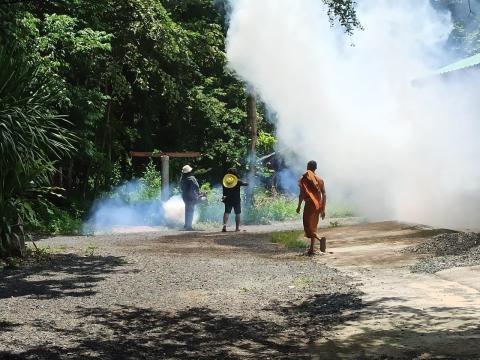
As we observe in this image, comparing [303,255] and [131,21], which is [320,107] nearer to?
[131,21]

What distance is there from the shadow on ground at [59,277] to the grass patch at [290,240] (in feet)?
11.9

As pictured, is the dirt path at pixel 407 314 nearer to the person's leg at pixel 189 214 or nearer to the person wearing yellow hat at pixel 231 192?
the person wearing yellow hat at pixel 231 192

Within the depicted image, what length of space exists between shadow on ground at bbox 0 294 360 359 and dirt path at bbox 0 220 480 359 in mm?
11

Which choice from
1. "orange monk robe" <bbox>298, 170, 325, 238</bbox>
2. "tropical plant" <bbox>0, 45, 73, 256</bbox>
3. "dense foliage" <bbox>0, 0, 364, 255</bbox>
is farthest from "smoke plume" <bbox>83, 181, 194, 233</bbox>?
"orange monk robe" <bbox>298, 170, 325, 238</bbox>

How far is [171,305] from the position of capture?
300 inches

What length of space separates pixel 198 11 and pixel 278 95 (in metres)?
4.53

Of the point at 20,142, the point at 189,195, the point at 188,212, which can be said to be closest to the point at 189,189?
the point at 189,195

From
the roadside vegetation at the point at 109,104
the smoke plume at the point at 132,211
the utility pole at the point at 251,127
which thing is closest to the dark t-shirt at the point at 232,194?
the smoke plume at the point at 132,211

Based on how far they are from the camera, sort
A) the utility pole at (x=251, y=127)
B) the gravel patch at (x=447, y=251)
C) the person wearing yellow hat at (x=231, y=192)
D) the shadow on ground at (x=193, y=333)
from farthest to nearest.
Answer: the utility pole at (x=251, y=127) < the person wearing yellow hat at (x=231, y=192) < the gravel patch at (x=447, y=251) < the shadow on ground at (x=193, y=333)

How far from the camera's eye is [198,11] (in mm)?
25422

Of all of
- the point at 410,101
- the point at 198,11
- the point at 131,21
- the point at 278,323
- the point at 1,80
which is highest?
the point at 198,11

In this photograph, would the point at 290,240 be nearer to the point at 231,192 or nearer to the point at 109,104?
the point at 231,192

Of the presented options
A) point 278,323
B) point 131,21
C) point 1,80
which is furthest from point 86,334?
point 131,21

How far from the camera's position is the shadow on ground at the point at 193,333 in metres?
5.60
